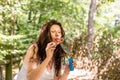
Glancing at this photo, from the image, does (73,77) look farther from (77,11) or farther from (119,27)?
(119,27)

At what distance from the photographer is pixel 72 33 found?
19.1m

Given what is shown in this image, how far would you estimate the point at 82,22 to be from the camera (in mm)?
19391

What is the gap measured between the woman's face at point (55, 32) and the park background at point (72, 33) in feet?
2.96

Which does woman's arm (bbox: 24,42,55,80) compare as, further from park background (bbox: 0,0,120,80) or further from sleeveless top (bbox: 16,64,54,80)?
park background (bbox: 0,0,120,80)

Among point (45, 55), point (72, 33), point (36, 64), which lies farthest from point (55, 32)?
point (72, 33)

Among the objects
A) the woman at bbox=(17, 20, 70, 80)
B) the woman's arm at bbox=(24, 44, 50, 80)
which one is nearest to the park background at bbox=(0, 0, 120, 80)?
the woman at bbox=(17, 20, 70, 80)

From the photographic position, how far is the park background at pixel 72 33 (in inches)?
301

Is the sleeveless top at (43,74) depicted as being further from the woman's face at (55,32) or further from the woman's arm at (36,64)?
the woman's face at (55,32)

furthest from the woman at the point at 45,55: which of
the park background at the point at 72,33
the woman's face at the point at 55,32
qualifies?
the park background at the point at 72,33

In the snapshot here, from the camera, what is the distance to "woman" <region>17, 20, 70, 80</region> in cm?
246

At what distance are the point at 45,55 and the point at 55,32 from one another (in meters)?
0.23

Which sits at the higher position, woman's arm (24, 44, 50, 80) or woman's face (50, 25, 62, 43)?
woman's face (50, 25, 62, 43)

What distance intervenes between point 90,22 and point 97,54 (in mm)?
7479

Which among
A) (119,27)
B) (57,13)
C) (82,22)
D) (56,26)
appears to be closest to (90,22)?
(57,13)
